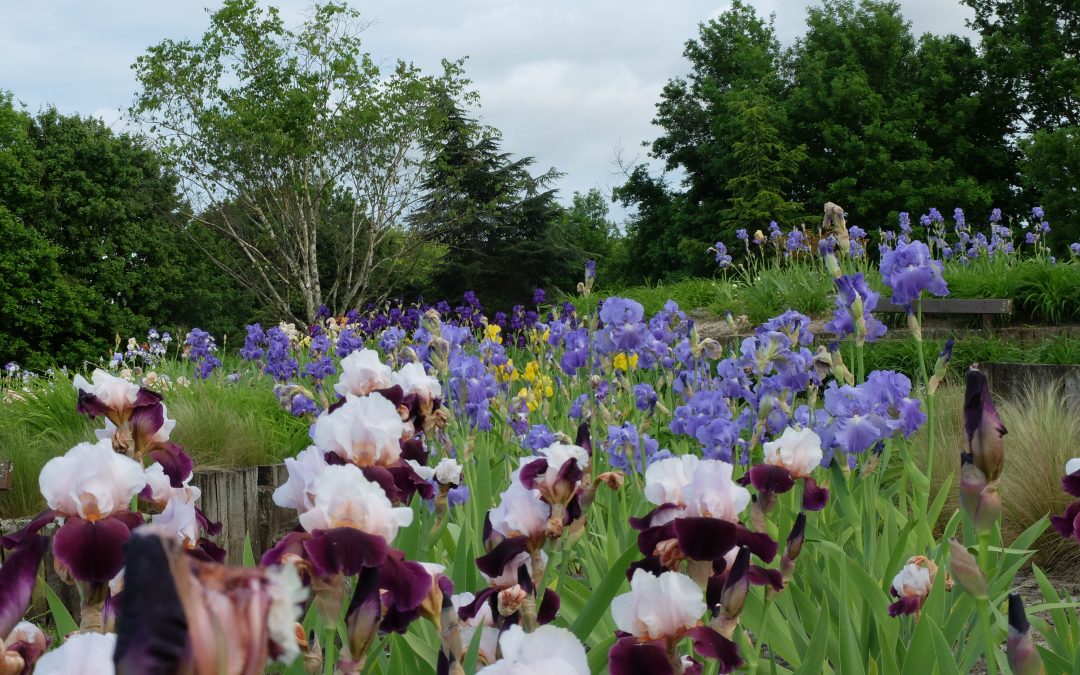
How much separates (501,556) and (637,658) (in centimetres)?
27

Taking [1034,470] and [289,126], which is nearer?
[1034,470]

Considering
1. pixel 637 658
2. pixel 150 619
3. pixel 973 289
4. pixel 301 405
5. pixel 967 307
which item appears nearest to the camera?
pixel 150 619

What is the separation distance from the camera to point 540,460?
1.23 m

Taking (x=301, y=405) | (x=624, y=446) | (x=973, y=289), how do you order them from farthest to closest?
(x=973, y=289) < (x=301, y=405) < (x=624, y=446)

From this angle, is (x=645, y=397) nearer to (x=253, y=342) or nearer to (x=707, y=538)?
(x=707, y=538)

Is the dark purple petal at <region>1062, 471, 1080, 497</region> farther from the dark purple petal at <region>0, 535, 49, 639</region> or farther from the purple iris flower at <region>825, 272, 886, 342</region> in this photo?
the dark purple petal at <region>0, 535, 49, 639</region>

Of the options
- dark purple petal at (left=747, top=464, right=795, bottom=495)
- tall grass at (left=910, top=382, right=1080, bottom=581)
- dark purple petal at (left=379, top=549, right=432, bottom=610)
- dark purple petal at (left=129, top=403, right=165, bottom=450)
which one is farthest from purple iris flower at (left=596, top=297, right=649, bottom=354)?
dark purple petal at (left=379, top=549, right=432, bottom=610)

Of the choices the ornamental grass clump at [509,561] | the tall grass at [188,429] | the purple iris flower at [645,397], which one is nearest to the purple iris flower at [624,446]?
the purple iris flower at [645,397]

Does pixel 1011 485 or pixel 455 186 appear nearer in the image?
pixel 1011 485

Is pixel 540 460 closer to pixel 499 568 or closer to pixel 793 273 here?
pixel 499 568

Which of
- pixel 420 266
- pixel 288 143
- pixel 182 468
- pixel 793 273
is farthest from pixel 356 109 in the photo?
pixel 182 468

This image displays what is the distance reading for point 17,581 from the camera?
0.88 meters

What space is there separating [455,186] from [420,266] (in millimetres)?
3090

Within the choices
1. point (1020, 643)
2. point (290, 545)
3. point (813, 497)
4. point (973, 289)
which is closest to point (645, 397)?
point (813, 497)
